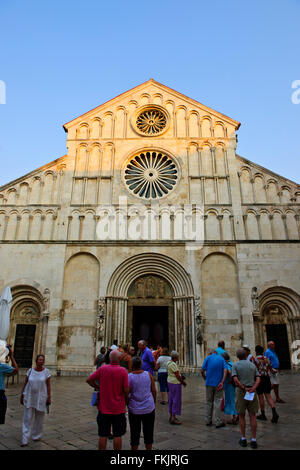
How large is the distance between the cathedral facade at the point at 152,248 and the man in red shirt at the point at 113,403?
11.9m

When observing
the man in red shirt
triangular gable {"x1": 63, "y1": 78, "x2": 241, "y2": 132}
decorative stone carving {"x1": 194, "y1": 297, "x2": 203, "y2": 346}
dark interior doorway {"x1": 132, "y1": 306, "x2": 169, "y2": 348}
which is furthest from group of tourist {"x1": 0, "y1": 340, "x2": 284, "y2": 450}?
triangular gable {"x1": 63, "y1": 78, "x2": 241, "y2": 132}

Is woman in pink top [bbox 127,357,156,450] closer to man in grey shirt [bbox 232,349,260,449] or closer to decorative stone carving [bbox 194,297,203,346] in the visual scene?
man in grey shirt [bbox 232,349,260,449]

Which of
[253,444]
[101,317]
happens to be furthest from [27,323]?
[253,444]

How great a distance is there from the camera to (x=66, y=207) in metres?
18.3

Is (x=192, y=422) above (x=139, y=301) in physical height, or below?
below

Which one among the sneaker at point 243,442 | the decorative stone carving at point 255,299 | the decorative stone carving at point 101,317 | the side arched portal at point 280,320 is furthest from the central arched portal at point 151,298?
the sneaker at point 243,442

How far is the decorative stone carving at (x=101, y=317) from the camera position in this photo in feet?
51.5

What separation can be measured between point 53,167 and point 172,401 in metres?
16.2

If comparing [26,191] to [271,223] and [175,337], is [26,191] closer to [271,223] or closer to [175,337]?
[175,337]

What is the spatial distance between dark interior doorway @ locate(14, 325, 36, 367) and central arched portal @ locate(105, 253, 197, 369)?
4376 mm

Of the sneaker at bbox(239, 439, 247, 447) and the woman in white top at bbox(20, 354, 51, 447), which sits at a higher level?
the woman in white top at bbox(20, 354, 51, 447)

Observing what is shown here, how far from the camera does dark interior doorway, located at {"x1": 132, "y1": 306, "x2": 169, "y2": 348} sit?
1813 cm

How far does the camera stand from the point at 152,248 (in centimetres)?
1725

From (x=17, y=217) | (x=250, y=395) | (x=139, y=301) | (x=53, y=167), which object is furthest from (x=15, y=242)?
(x=250, y=395)
